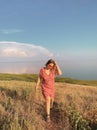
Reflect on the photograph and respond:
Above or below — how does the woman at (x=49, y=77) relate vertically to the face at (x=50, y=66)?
below

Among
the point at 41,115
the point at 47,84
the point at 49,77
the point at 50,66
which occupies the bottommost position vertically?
the point at 41,115

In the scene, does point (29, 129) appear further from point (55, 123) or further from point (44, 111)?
point (44, 111)

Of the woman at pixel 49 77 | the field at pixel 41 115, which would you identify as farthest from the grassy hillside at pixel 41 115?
A: the woman at pixel 49 77

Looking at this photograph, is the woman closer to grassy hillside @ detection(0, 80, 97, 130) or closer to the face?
the face

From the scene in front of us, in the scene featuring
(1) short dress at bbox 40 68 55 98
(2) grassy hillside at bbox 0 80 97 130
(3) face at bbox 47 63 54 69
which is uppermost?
(3) face at bbox 47 63 54 69

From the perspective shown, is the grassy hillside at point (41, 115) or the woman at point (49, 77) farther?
the woman at point (49, 77)

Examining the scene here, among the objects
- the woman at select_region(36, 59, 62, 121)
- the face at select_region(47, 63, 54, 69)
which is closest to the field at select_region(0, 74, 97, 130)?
the woman at select_region(36, 59, 62, 121)

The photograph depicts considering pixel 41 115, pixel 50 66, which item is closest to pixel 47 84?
pixel 50 66

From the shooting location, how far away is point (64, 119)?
10648 millimetres

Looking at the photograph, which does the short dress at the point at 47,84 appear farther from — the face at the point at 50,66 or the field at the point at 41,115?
the field at the point at 41,115

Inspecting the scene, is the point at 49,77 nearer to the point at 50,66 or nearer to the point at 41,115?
the point at 50,66

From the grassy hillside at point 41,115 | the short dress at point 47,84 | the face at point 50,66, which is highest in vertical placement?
the face at point 50,66

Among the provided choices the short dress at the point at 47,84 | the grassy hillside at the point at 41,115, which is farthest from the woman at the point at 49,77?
the grassy hillside at the point at 41,115

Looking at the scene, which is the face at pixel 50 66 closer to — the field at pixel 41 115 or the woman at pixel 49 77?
the woman at pixel 49 77
